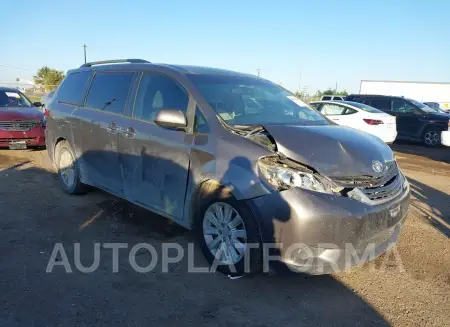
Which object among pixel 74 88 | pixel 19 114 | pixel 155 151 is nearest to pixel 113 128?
pixel 155 151

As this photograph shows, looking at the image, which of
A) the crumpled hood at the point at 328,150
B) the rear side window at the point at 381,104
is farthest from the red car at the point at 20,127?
the rear side window at the point at 381,104

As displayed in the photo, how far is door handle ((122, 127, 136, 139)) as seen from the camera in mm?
4178

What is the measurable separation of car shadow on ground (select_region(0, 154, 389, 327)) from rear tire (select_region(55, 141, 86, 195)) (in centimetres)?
119

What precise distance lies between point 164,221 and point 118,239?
71 centimetres

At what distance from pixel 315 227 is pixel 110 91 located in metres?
3.15

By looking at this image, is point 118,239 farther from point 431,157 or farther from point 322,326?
point 431,157

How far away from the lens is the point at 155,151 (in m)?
3.92

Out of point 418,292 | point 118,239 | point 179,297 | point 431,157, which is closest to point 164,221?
point 118,239

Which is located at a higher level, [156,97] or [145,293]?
[156,97]

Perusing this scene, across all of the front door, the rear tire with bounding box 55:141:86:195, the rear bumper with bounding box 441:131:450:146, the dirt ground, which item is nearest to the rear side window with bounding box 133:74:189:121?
the front door

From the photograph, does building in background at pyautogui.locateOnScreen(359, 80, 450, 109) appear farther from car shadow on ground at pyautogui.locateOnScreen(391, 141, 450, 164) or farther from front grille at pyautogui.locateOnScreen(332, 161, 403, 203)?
front grille at pyautogui.locateOnScreen(332, 161, 403, 203)

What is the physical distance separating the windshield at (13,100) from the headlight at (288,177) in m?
9.03

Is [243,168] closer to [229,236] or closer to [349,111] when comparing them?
[229,236]

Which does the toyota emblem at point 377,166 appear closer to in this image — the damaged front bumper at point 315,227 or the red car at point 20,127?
the damaged front bumper at point 315,227
